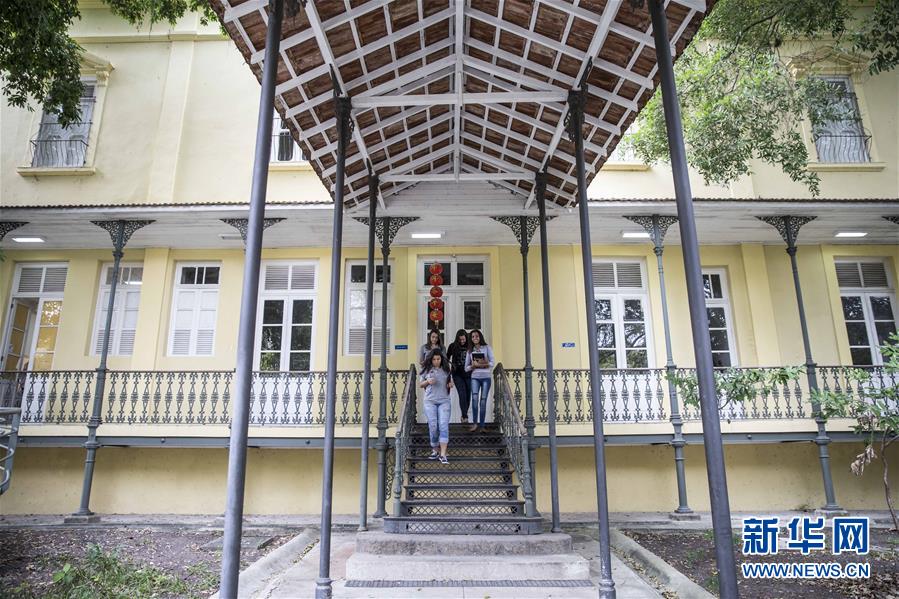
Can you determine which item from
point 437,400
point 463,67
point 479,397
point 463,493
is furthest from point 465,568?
point 463,67

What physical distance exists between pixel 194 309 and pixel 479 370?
608 centimetres

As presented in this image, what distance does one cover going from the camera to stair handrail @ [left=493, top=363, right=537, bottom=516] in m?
6.77

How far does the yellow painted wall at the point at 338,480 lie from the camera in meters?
9.93

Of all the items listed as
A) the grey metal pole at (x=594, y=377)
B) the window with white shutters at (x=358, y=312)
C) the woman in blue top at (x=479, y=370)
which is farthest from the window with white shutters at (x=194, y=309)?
the grey metal pole at (x=594, y=377)

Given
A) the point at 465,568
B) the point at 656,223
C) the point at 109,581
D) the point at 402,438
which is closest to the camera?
the point at 109,581

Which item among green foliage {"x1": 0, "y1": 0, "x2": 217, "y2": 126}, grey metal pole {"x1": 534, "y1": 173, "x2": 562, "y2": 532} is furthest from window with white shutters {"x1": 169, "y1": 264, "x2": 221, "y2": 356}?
grey metal pole {"x1": 534, "y1": 173, "x2": 562, "y2": 532}

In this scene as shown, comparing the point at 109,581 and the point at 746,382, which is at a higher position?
the point at 746,382

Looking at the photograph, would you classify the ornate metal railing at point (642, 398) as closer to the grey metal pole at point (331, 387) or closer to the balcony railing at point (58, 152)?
the grey metal pole at point (331, 387)

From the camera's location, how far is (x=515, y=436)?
749 centimetres

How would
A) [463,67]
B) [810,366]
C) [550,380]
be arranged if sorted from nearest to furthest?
[463,67]
[550,380]
[810,366]

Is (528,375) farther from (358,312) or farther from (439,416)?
(358,312)

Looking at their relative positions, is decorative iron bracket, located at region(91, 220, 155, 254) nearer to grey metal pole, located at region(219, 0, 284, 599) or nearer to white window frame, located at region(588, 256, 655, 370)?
grey metal pole, located at region(219, 0, 284, 599)

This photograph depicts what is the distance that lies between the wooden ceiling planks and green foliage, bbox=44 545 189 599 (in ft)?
15.8

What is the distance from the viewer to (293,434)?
9469 mm
